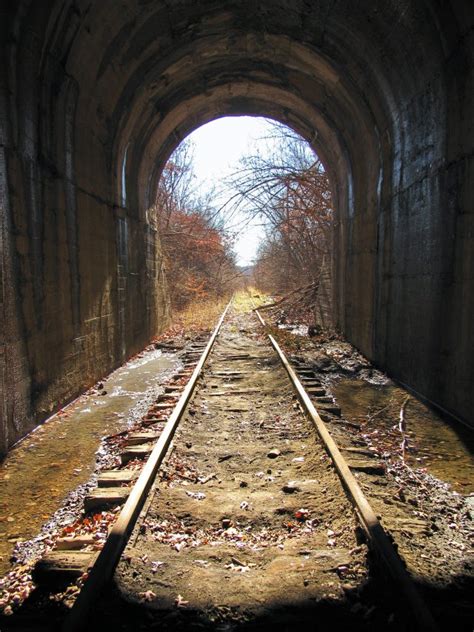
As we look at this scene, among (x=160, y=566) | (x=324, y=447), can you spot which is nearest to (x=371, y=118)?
(x=324, y=447)

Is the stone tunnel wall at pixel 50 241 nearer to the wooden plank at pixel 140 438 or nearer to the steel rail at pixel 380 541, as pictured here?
the wooden plank at pixel 140 438

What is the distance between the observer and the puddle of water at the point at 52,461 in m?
3.46

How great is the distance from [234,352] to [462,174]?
19.4 ft

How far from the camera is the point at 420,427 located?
211 inches

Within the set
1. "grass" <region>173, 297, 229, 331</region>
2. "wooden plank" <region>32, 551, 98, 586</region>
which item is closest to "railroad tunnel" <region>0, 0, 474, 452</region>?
"wooden plank" <region>32, 551, 98, 586</region>

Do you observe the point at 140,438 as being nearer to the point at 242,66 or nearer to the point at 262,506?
the point at 262,506

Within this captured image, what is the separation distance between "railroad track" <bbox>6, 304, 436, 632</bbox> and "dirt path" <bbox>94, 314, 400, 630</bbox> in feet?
0.08

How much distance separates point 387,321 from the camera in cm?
802

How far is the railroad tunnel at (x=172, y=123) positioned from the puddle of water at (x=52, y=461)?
0.26m

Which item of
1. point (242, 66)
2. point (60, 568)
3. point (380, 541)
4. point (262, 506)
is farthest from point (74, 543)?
point (242, 66)

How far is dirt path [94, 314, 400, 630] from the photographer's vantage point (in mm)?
2221

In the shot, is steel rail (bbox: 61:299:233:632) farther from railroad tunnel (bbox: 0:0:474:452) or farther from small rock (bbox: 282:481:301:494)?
railroad tunnel (bbox: 0:0:474:452)

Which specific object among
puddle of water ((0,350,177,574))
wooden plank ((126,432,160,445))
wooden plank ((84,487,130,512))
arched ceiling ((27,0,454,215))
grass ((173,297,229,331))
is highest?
arched ceiling ((27,0,454,215))

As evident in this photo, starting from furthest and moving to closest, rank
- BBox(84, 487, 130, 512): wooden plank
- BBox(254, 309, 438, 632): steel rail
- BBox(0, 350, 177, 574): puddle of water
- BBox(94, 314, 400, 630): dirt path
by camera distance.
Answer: BBox(0, 350, 177, 574): puddle of water → BBox(84, 487, 130, 512): wooden plank → BBox(94, 314, 400, 630): dirt path → BBox(254, 309, 438, 632): steel rail
